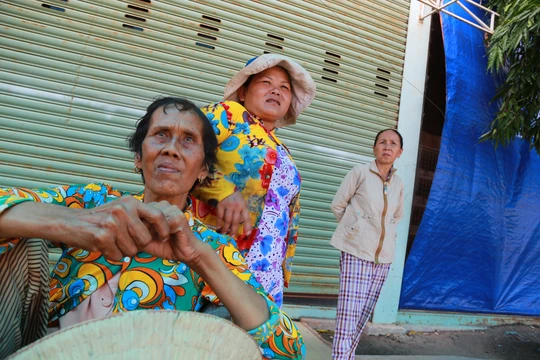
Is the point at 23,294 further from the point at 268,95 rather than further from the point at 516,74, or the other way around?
the point at 516,74

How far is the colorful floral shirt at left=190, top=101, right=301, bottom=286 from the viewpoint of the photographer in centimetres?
147

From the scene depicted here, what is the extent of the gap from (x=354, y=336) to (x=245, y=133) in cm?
220

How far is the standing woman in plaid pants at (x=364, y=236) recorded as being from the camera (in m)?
3.07

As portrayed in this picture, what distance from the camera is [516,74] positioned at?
4375 mm

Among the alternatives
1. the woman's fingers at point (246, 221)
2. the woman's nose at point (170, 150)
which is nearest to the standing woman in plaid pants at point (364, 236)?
the woman's fingers at point (246, 221)

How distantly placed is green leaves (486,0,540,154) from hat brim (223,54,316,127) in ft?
10.6

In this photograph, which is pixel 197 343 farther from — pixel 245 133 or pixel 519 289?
pixel 519 289

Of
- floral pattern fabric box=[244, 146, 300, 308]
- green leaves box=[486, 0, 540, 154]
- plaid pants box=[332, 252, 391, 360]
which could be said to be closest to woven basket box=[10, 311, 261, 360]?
floral pattern fabric box=[244, 146, 300, 308]


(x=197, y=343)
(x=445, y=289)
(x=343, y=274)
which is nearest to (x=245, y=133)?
(x=197, y=343)

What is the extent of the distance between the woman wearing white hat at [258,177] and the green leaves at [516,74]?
11.0ft

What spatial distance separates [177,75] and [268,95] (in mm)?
2160

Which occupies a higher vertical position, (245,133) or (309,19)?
(309,19)

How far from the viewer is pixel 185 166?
122cm

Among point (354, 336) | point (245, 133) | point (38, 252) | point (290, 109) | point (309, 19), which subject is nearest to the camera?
point (38, 252)
